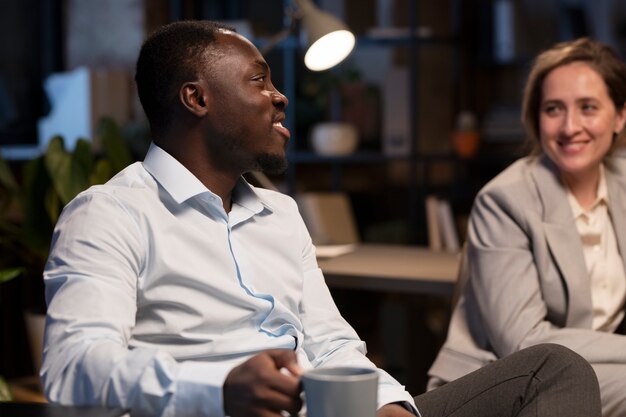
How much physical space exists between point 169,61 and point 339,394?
2.38 ft

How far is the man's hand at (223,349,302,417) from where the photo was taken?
42.9 inches

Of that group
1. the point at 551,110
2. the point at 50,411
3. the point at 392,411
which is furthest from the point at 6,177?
the point at 50,411

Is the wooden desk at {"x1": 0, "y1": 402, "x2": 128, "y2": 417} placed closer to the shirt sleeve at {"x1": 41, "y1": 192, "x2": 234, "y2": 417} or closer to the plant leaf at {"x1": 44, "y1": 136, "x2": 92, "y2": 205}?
the shirt sleeve at {"x1": 41, "y1": 192, "x2": 234, "y2": 417}

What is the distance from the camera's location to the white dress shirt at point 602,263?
2258 mm

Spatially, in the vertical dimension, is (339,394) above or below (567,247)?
above

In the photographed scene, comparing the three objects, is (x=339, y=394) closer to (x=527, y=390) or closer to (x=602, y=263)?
(x=527, y=390)

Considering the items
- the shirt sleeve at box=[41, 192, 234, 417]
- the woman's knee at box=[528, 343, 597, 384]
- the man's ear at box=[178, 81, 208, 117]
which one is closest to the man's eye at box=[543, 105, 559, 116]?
the woman's knee at box=[528, 343, 597, 384]

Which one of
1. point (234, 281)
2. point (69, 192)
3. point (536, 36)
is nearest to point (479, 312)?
point (234, 281)

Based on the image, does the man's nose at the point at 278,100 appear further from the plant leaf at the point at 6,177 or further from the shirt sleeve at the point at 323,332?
the plant leaf at the point at 6,177

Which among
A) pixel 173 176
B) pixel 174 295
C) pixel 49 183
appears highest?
pixel 173 176

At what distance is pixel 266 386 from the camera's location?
1096mm

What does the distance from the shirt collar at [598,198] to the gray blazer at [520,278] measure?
0.15 feet

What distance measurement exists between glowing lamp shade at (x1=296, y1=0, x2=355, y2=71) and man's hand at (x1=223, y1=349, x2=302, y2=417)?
5.60ft

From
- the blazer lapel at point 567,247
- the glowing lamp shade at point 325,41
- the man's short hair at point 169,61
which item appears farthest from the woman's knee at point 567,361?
the glowing lamp shade at point 325,41
